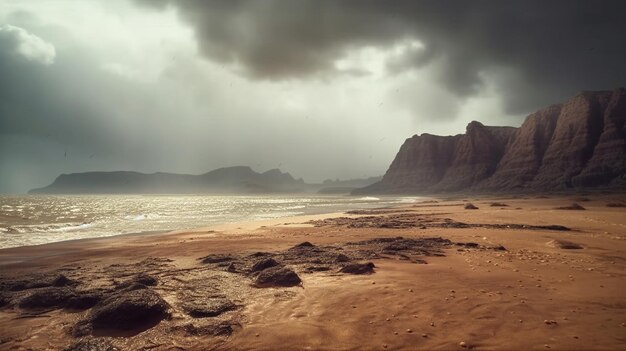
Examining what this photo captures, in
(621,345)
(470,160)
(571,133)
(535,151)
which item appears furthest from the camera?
(470,160)

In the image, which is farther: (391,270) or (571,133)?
(571,133)

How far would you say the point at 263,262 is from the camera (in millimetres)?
10539

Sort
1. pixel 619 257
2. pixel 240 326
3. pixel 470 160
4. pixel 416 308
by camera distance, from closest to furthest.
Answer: pixel 240 326 < pixel 416 308 < pixel 619 257 < pixel 470 160

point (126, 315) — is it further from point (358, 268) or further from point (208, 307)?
point (358, 268)

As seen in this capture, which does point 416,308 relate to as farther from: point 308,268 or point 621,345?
point 308,268

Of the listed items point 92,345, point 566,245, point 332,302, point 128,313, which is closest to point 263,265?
point 332,302

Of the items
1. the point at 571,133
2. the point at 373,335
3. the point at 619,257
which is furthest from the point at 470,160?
the point at 373,335

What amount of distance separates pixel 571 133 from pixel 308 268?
444 feet

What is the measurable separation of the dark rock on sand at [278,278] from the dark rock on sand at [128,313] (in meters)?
2.90

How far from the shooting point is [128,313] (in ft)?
21.3

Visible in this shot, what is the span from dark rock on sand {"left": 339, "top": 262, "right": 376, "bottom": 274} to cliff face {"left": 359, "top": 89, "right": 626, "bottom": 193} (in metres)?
111

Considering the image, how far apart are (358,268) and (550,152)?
132568mm

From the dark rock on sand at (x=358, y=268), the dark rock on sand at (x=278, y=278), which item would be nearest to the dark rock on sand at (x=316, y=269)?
the dark rock on sand at (x=358, y=268)

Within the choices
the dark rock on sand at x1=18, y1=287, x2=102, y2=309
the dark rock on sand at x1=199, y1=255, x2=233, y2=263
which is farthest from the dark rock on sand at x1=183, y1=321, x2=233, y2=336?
the dark rock on sand at x1=199, y1=255, x2=233, y2=263
